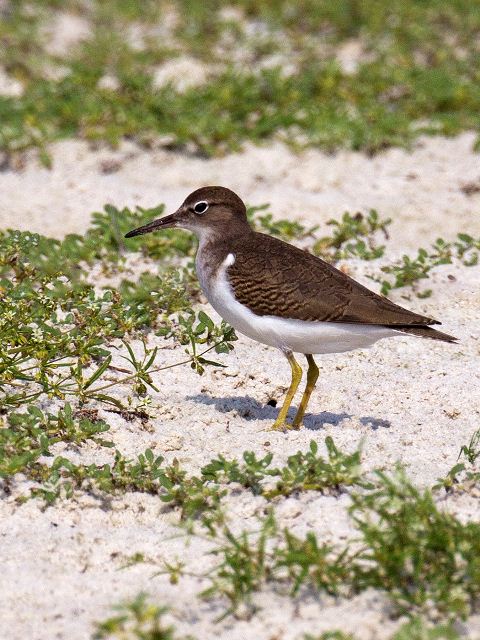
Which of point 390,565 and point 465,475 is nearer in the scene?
point 390,565

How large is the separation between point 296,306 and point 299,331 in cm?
15

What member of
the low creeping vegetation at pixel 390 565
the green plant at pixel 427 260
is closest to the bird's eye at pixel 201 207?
the green plant at pixel 427 260

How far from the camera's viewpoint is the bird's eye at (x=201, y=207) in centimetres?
708

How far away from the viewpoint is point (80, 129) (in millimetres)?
10609

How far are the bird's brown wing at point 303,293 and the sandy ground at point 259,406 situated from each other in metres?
0.66

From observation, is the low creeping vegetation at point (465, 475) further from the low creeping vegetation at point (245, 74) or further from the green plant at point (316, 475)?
Result: the low creeping vegetation at point (245, 74)

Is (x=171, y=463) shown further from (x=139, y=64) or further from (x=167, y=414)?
(x=139, y=64)

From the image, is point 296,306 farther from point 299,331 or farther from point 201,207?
point 201,207

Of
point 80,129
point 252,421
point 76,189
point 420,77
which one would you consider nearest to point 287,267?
point 252,421

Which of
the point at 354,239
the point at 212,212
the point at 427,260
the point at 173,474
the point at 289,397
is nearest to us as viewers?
the point at 173,474

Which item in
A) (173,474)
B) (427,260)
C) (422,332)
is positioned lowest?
(173,474)

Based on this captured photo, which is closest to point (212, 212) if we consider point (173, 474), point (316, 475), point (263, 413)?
point (263, 413)

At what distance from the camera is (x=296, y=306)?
244 inches

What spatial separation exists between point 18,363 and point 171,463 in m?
1.30
